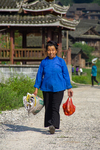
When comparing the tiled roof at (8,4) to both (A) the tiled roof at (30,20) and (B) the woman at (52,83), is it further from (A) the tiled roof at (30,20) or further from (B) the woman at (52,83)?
(B) the woman at (52,83)

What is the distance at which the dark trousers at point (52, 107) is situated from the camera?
5492 mm

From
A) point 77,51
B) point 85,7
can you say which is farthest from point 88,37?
point 85,7

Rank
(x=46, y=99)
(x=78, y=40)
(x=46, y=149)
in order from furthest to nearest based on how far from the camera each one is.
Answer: (x=78, y=40) → (x=46, y=99) → (x=46, y=149)

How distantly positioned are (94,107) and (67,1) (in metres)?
111

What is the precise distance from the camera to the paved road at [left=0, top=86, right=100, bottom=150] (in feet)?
15.2

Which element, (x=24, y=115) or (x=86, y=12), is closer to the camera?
(x=24, y=115)

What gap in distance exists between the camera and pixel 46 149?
4434mm

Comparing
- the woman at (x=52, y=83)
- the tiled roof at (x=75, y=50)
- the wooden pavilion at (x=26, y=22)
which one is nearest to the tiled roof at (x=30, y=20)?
the wooden pavilion at (x=26, y=22)

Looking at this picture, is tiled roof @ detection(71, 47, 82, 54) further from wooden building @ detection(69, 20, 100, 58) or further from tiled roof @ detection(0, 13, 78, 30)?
tiled roof @ detection(0, 13, 78, 30)

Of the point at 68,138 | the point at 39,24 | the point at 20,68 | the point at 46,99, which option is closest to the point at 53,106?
the point at 46,99

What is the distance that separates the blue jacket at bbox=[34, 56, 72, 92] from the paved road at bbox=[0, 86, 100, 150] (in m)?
0.89

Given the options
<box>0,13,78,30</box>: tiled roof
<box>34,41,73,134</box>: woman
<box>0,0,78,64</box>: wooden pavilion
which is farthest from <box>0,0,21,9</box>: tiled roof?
<box>34,41,73,134</box>: woman

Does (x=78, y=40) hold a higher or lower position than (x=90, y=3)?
lower

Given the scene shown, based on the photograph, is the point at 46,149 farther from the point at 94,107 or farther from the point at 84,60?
the point at 84,60
